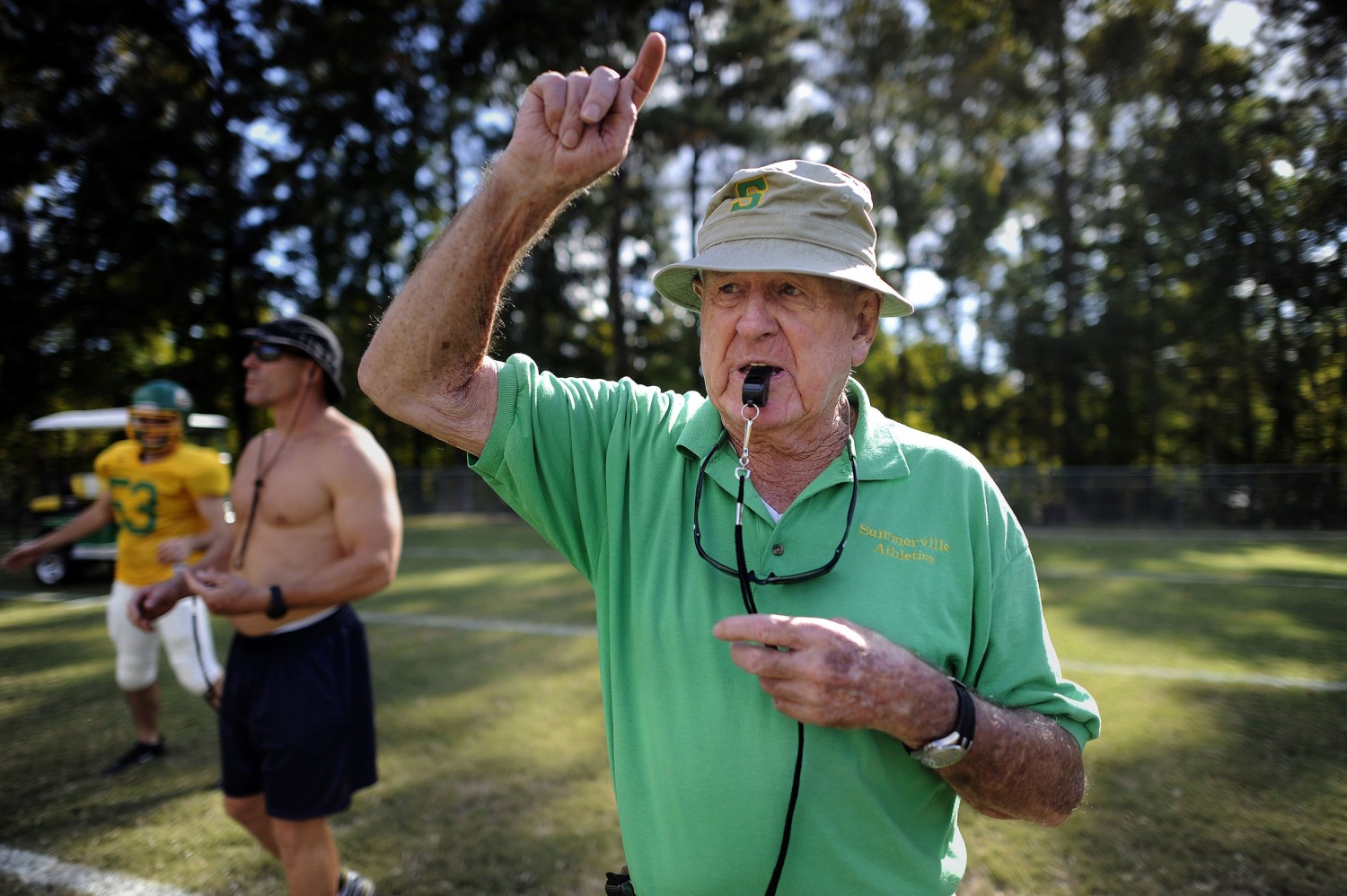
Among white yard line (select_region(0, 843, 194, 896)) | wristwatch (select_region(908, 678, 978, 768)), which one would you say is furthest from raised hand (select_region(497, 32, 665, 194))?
white yard line (select_region(0, 843, 194, 896))

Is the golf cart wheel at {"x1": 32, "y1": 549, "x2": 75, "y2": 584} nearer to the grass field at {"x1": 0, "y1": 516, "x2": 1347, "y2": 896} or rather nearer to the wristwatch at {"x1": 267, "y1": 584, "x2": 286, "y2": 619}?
the grass field at {"x1": 0, "y1": 516, "x2": 1347, "y2": 896}

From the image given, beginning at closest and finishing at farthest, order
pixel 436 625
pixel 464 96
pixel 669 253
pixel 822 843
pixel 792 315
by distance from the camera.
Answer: pixel 822 843 < pixel 792 315 < pixel 436 625 < pixel 464 96 < pixel 669 253

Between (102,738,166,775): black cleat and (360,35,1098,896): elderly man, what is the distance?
4.64 metres

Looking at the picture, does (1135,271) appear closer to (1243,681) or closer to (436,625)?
(1243,681)

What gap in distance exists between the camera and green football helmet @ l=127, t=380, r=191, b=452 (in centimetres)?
523

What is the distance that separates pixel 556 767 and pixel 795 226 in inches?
158

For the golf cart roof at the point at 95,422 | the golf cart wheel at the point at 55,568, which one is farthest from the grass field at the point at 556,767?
the golf cart roof at the point at 95,422

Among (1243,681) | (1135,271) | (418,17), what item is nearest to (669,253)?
(418,17)

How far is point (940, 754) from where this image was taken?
4.77ft

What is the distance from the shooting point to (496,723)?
553 cm

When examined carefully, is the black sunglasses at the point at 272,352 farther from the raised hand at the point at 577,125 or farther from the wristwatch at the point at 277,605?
the raised hand at the point at 577,125

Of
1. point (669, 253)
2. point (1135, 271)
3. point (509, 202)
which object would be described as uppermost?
point (669, 253)

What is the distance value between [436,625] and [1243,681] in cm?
744

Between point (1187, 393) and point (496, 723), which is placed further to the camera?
point (1187, 393)
